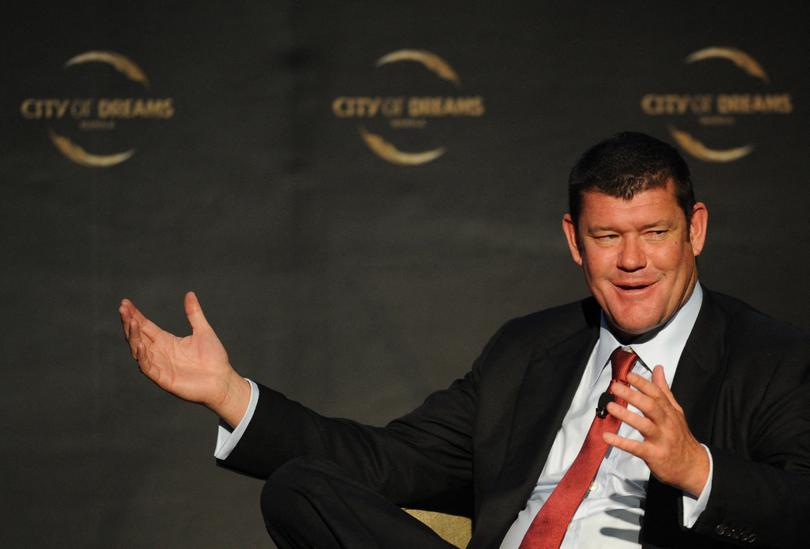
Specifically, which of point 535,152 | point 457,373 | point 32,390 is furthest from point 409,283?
point 32,390

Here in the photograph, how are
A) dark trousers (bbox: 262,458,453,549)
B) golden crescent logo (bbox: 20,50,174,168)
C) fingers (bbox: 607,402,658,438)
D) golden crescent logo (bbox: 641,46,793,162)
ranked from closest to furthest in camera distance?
fingers (bbox: 607,402,658,438), dark trousers (bbox: 262,458,453,549), golden crescent logo (bbox: 641,46,793,162), golden crescent logo (bbox: 20,50,174,168)

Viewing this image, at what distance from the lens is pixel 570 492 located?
7.15 feet

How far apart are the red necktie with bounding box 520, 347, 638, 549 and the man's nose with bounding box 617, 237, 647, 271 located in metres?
0.21

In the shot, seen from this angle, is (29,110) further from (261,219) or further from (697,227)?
(697,227)

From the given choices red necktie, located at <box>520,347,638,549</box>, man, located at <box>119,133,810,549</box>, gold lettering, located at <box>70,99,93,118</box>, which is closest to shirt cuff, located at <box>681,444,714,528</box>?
man, located at <box>119,133,810,549</box>

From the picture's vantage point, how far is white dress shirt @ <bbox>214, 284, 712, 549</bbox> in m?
2.13

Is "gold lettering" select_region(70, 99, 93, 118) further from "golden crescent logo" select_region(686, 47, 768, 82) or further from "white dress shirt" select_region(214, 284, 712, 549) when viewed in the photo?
"golden crescent logo" select_region(686, 47, 768, 82)

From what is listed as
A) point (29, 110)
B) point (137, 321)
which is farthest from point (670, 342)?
point (29, 110)

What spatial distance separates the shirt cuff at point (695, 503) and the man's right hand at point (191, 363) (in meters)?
0.84

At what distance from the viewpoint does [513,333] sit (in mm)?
2543

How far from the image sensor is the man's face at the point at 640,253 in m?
2.15

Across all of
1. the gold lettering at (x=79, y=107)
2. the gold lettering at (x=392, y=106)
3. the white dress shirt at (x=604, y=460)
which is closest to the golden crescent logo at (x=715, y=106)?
the gold lettering at (x=392, y=106)

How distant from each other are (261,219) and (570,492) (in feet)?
5.30

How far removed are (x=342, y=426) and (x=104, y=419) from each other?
139cm
